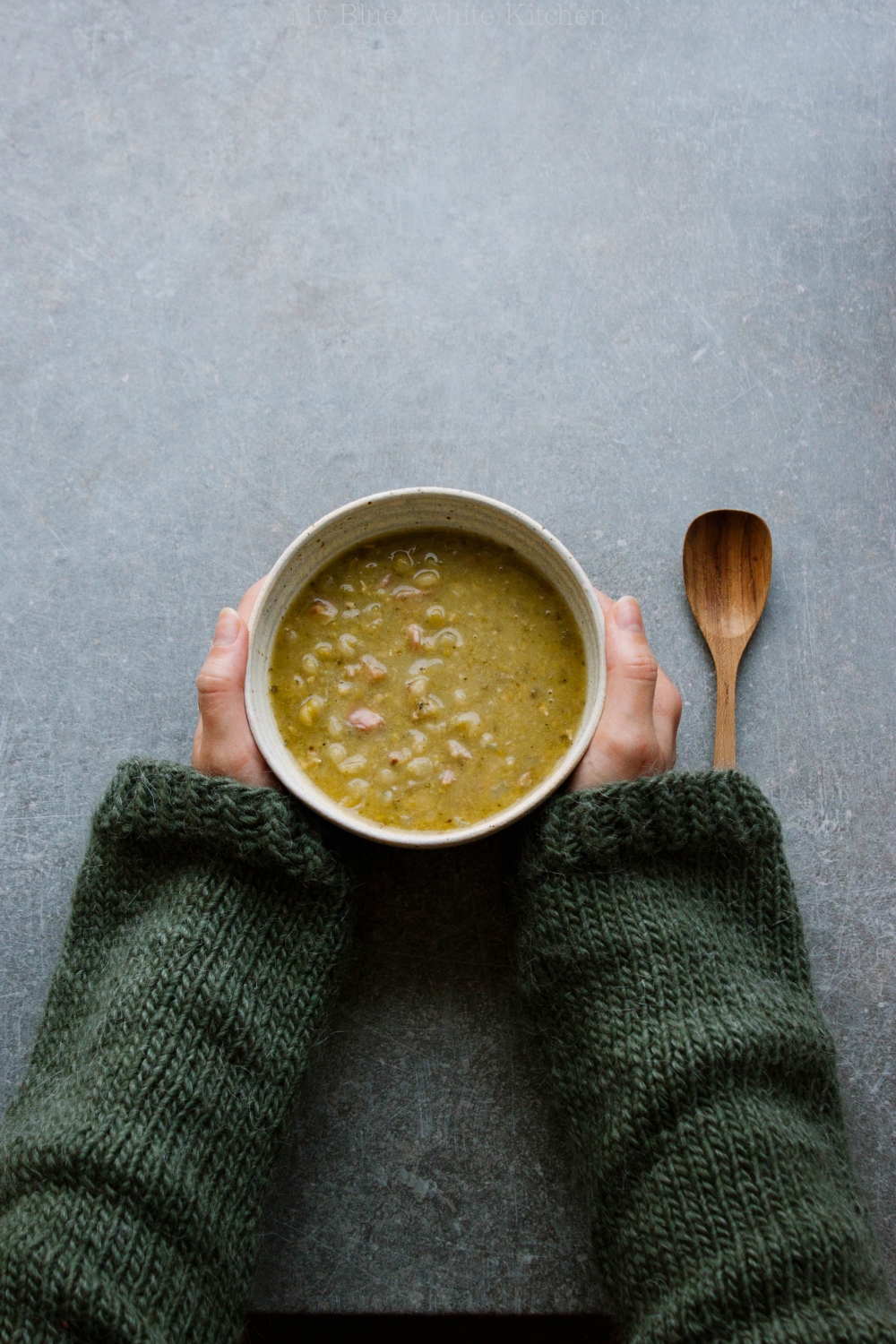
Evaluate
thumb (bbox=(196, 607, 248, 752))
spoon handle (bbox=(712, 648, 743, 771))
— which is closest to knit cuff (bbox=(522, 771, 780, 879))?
spoon handle (bbox=(712, 648, 743, 771))

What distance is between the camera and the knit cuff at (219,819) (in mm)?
1158

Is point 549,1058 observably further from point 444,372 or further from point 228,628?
point 444,372

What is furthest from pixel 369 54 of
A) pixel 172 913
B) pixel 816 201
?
pixel 172 913

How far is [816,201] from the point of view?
1511 mm

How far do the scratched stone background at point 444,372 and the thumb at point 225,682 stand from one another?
24 centimetres

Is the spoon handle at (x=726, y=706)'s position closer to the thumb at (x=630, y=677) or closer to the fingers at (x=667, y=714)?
the fingers at (x=667, y=714)

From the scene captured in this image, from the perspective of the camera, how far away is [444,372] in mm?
1465

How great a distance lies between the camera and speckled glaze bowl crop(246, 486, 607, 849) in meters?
1.10

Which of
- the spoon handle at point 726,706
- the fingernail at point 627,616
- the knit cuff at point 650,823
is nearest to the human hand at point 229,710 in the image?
the knit cuff at point 650,823

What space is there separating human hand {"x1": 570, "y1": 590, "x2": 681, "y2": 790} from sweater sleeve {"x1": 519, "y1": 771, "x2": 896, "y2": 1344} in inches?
1.4

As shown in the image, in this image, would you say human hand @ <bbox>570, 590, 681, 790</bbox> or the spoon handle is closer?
human hand @ <bbox>570, 590, 681, 790</bbox>

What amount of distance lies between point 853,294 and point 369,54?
85cm

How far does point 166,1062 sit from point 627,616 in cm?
77

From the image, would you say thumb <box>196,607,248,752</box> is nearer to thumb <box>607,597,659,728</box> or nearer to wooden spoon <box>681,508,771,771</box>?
thumb <box>607,597,659,728</box>
